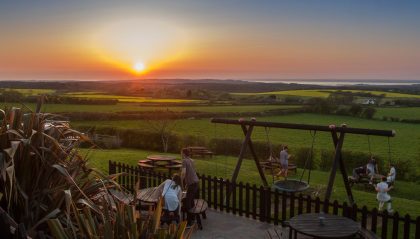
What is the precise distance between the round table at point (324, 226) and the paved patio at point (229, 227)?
1639 mm

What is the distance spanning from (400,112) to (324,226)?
67.2 meters

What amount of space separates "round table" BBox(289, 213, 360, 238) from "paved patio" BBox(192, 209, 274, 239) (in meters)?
1.64

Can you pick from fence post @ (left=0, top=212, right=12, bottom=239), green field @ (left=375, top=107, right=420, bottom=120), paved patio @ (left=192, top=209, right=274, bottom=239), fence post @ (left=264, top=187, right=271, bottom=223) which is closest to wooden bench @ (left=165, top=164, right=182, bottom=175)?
paved patio @ (left=192, top=209, right=274, bottom=239)

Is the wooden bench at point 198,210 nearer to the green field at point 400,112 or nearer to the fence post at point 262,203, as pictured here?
the fence post at point 262,203

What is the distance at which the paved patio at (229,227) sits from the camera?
8821 mm

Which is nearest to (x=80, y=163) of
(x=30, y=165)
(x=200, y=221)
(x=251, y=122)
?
(x=30, y=165)

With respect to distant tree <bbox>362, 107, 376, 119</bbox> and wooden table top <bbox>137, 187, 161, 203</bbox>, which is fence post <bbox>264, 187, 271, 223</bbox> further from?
distant tree <bbox>362, 107, 376, 119</bbox>

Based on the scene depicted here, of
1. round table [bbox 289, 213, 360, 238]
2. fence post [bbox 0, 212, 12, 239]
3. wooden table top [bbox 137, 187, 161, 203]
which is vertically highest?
fence post [bbox 0, 212, 12, 239]

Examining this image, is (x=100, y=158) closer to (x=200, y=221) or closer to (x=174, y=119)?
(x=200, y=221)

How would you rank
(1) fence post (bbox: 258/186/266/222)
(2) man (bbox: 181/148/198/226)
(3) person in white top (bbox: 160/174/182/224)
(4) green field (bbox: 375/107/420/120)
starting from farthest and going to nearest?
1. (4) green field (bbox: 375/107/420/120)
2. (1) fence post (bbox: 258/186/266/222)
3. (2) man (bbox: 181/148/198/226)
4. (3) person in white top (bbox: 160/174/182/224)

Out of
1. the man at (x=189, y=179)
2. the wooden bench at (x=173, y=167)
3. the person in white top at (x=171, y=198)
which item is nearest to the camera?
the person in white top at (x=171, y=198)

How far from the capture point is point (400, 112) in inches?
2670

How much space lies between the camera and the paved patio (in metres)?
8.82

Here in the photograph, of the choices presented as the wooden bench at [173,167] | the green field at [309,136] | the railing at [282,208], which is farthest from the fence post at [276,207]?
the green field at [309,136]
